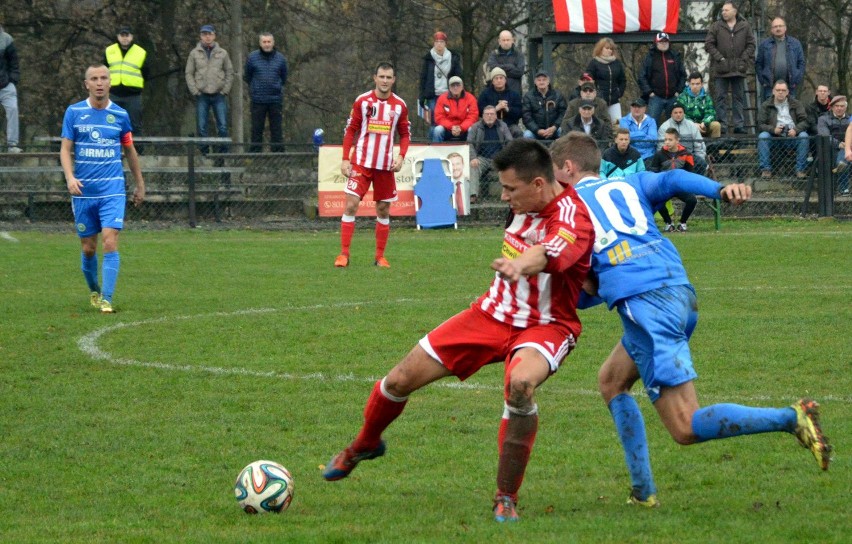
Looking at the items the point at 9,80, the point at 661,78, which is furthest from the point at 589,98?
the point at 9,80

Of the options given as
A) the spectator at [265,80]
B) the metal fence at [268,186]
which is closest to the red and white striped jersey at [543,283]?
the metal fence at [268,186]

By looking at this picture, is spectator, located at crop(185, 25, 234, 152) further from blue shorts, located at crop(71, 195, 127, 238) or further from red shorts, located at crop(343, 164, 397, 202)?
blue shorts, located at crop(71, 195, 127, 238)

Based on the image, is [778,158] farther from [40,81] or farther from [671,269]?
[40,81]

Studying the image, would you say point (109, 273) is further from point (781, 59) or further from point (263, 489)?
point (781, 59)

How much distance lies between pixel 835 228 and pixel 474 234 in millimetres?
5566

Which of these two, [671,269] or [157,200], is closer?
[671,269]

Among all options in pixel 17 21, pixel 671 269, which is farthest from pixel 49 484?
pixel 17 21

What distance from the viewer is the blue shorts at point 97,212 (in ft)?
37.4

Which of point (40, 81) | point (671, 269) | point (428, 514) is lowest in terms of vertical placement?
point (428, 514)

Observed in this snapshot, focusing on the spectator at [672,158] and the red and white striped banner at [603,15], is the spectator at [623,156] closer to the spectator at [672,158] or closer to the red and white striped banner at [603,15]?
the spectator at [672,158]

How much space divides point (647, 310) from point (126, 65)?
1750 cm

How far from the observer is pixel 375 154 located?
15.2 m

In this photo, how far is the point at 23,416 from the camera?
721cm

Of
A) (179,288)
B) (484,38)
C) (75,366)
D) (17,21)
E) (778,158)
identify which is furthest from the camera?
(484,38)
